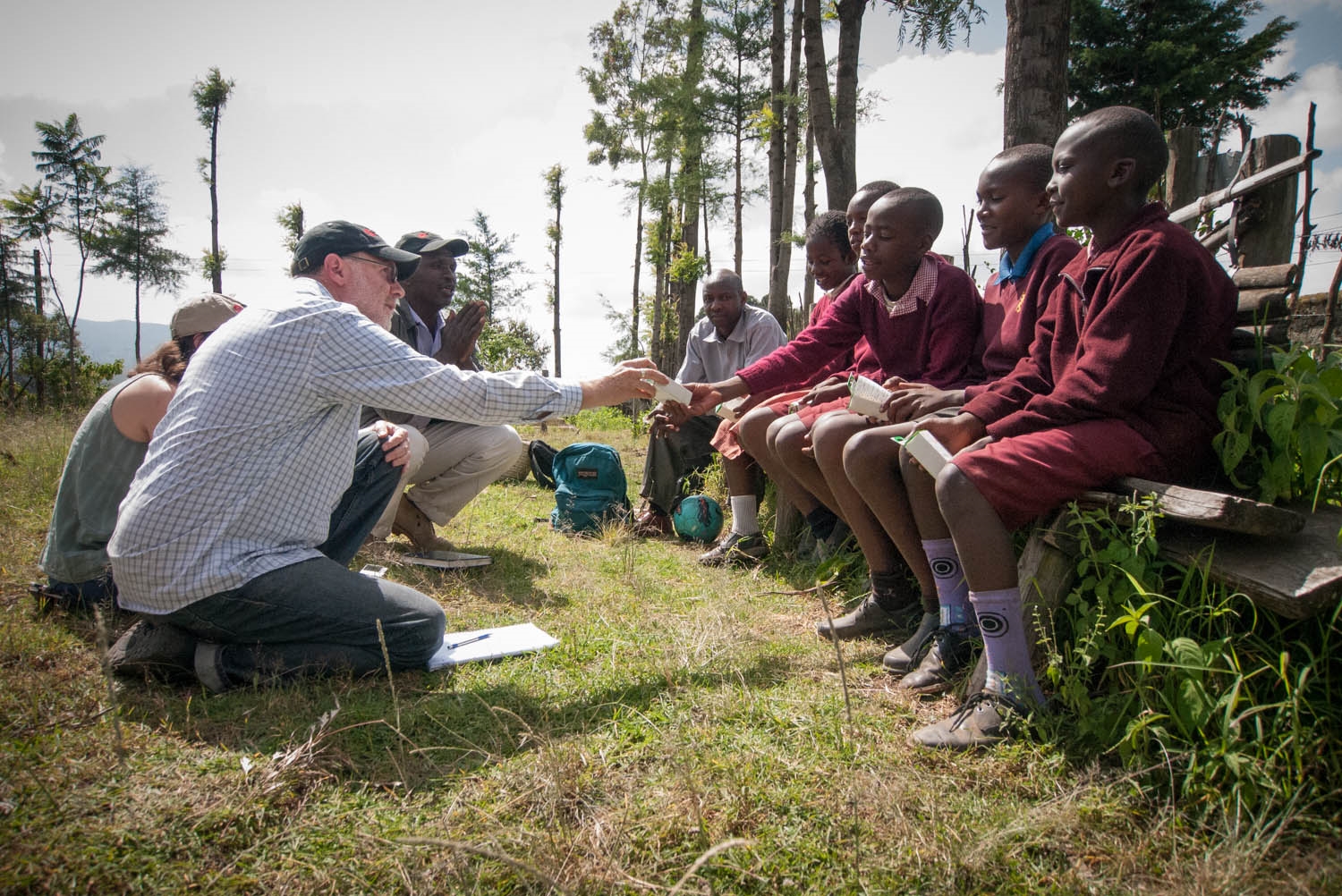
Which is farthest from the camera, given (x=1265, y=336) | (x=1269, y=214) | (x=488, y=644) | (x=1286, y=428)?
(x=1269, y=214)

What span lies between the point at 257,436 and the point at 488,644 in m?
1.10

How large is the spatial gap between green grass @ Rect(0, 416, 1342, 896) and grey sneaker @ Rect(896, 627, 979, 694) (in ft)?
0.24

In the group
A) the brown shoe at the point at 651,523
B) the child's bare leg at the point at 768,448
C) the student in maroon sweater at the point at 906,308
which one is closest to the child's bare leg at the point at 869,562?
the student in maroon sweater at the point at 906,308

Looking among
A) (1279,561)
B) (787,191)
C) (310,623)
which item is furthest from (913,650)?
(787,191)

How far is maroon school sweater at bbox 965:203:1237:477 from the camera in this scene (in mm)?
1983

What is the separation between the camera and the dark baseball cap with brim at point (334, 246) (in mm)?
2736

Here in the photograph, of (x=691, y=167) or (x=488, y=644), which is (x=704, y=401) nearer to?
(x=488, y=644)

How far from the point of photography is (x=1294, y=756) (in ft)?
4.97

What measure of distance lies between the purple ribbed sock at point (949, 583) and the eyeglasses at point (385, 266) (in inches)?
89.1

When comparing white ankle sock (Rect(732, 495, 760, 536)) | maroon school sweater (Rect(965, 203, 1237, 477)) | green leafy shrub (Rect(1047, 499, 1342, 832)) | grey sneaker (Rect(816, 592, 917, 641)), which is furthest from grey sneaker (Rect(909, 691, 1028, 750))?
white ankle sock (Rect(732, 495, 760, 536))

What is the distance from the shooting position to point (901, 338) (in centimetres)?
342

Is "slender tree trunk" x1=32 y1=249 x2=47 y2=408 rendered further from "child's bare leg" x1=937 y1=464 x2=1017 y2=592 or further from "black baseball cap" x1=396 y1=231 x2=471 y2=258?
"child's bare leg" x1=937 y1=464 x2=1017 y2=592

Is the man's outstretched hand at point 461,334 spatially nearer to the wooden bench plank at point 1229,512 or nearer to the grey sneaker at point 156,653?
the grey sneaker at point 156,653

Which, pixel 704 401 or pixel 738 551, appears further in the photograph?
pixel 738 551
